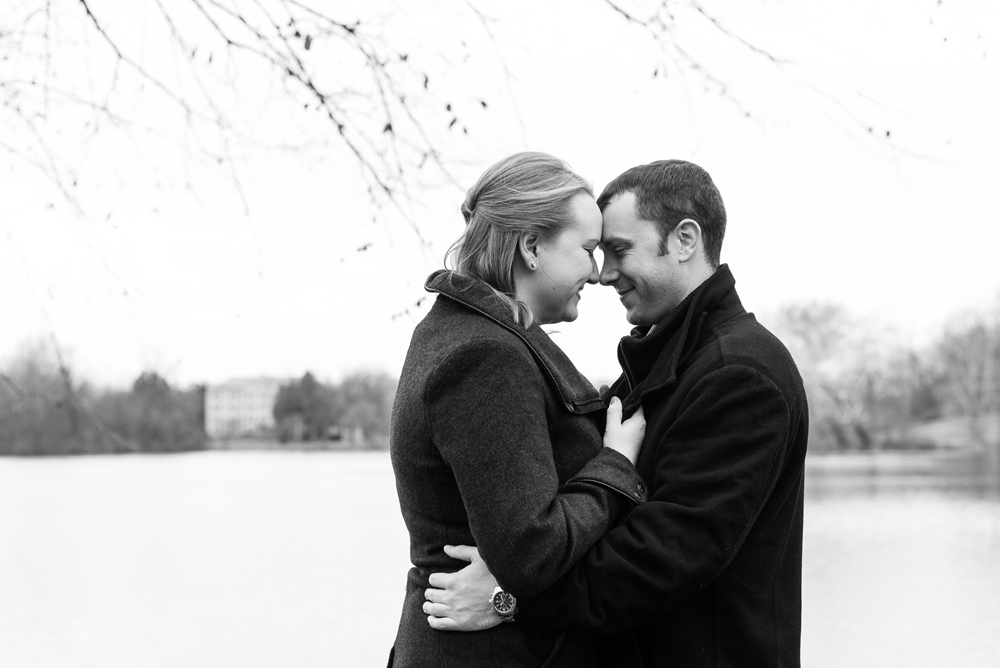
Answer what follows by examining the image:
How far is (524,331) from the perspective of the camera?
2102 mm

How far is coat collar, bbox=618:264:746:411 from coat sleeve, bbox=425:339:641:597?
436mm

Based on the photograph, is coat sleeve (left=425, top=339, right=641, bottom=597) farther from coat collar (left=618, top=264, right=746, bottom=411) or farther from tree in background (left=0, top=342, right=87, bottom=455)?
tree in background (left=0, top=342, right=87, bottom=455)

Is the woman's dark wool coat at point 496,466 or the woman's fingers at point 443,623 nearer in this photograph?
the woman's dark wool coat at point 496,466

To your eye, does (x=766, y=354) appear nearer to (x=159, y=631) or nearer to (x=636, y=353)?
(x=636, y=353)

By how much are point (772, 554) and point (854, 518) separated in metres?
20.3

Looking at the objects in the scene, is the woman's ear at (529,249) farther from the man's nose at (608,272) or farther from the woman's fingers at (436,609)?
the woman's fingers at (436,609)

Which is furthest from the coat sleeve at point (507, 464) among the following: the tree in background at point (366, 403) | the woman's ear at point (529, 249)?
the tree in background at point (366, 403)

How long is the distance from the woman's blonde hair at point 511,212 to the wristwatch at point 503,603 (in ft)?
1.81

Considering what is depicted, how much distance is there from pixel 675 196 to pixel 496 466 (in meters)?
0.87

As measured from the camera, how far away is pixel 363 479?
39.0 metres

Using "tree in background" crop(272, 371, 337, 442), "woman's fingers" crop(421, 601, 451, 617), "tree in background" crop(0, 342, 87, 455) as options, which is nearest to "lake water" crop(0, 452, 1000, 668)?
"tree in background" crop(0, 342, 87, 455)

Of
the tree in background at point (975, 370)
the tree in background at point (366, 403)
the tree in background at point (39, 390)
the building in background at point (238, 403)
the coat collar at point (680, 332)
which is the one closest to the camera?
the coat collar at point (680, 332)

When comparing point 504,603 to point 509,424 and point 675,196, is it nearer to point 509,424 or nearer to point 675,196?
point 509,424

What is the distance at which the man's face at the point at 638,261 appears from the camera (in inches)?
96.3
